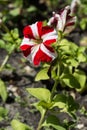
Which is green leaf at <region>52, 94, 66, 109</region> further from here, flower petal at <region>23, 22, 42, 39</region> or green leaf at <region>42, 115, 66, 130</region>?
flower petal at <region>23, 22, 42, 39</region>

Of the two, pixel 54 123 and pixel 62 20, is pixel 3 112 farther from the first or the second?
pixel 62 20

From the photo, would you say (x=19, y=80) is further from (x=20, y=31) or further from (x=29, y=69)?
(x=20, y=31)

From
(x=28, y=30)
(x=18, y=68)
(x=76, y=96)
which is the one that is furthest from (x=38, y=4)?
(x=28, y=30)

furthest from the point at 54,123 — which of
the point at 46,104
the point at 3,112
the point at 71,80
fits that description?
the point at 3,112

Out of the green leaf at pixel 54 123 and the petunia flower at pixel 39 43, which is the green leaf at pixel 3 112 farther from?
the petunia flower at pixel 39 43

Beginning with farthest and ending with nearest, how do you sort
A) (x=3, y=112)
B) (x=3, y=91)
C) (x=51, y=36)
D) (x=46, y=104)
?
(x=3, y=91) → (x=3, y=112) → (x=46, y=104) → (x=51, y=36)

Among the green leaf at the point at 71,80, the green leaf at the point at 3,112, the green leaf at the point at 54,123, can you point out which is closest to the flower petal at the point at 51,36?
the green leaf at the point at 71,80
